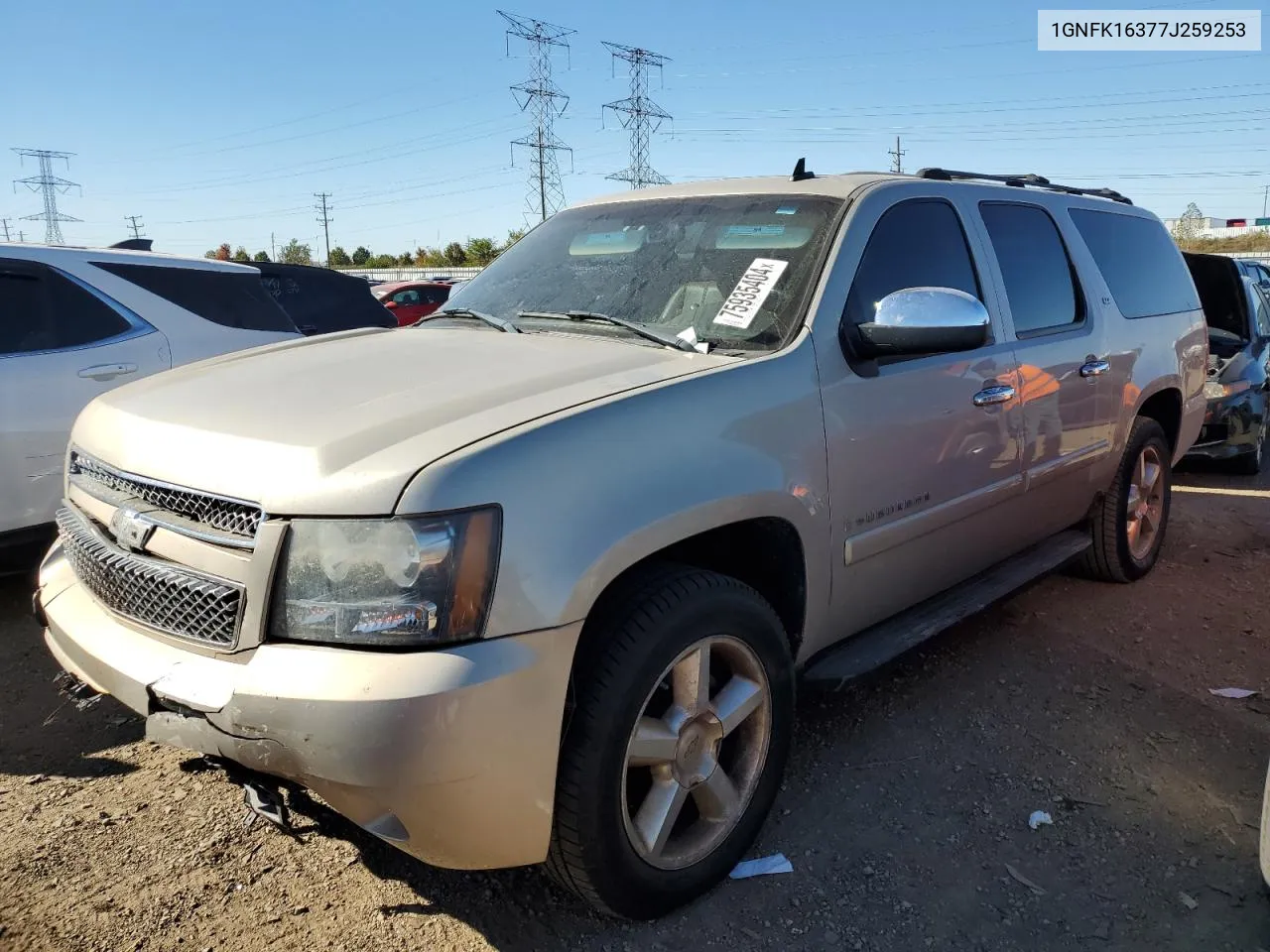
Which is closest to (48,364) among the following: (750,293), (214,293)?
(214,293)

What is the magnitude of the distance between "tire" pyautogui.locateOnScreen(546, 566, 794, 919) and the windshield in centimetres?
84

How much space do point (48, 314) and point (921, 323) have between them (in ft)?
13.1

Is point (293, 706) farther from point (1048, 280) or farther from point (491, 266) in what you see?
point (1048, 280)

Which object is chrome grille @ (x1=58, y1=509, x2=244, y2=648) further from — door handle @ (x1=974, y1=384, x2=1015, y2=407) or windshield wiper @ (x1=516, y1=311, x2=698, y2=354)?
door handle @ (x1=974, y1=384, x2=1015, y2=407)

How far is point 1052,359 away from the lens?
3.69 m

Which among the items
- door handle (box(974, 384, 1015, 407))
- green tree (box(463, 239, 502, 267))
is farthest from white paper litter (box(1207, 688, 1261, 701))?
green tree (box(463, 239, 502, 267))

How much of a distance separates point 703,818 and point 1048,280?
271 cm

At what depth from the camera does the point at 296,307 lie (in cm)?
782

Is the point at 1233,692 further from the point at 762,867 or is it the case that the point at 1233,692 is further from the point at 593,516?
the point at 593,516

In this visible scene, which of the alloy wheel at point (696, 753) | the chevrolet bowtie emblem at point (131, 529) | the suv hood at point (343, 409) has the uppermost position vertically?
the suv hood at point (343, 409)

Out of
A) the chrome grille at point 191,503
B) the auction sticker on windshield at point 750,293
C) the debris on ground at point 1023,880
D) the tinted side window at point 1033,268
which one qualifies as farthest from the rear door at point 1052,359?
the chrome grille at point 191,503

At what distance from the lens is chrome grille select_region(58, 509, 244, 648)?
1.98 metres

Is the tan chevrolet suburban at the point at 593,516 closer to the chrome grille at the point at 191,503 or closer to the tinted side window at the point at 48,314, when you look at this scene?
the chrome grille at the point at 191,503

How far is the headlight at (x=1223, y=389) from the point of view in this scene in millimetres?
7328
